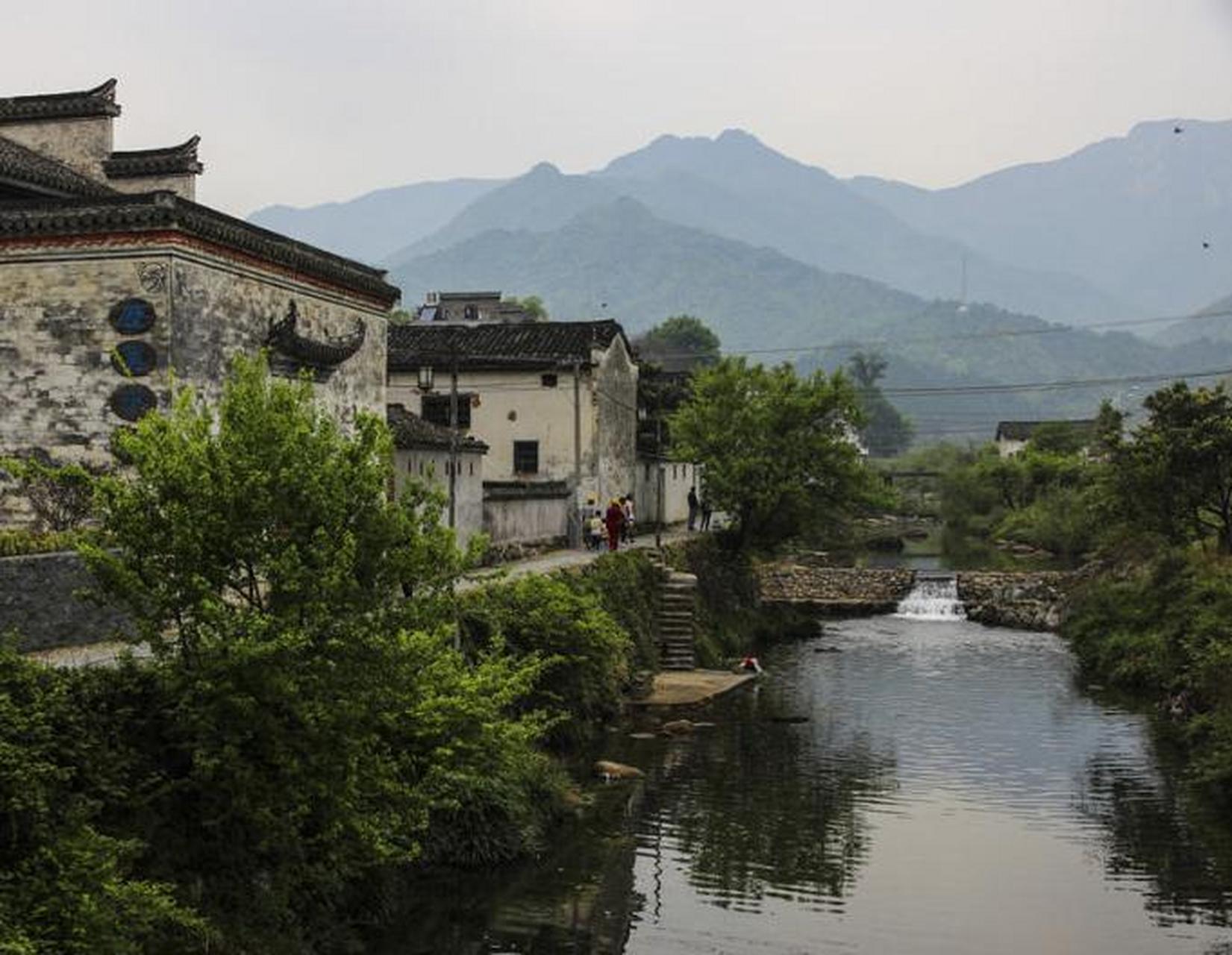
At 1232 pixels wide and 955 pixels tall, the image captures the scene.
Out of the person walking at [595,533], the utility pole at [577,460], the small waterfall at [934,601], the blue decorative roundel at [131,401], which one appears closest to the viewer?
the blue decorative roundel at [131,401]

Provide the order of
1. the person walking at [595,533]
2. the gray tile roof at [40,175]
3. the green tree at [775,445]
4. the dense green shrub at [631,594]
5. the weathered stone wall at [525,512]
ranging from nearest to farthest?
1. the gray tile roof at [40,175]
2. the dense green shrub at [631,594]
3. the weathered stone wall at [525,512]
4. the person walking at [595,533]
5. the green tree at [775,445]

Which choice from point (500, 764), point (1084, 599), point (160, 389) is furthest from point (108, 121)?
point (1084, 599)

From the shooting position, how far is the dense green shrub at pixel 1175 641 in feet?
98.0

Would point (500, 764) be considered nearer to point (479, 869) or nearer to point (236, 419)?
point (479, 869)

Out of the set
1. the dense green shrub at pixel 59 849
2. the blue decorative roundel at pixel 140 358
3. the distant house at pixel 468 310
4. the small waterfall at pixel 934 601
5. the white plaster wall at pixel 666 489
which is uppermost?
the distant house at pixel 468 310

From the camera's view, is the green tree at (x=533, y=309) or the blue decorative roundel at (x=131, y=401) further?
the green tree at (x=533, y=309)

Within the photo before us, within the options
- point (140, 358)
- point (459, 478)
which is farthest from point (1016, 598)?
point (140, 358)

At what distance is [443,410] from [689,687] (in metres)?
19.5

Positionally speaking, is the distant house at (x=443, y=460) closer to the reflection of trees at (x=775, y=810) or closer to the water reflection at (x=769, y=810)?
the water reflection at (x=769, y=810)

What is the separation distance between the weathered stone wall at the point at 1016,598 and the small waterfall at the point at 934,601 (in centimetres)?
44

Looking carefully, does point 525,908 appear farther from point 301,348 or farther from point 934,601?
point 934,601

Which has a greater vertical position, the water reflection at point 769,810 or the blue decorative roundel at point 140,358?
the blue decorative roundel at point 140,358

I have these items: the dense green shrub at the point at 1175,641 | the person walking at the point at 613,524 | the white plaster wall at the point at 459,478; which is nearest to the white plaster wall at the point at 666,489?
the person walking at the point at 613,524

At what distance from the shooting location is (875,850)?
23.9 m
